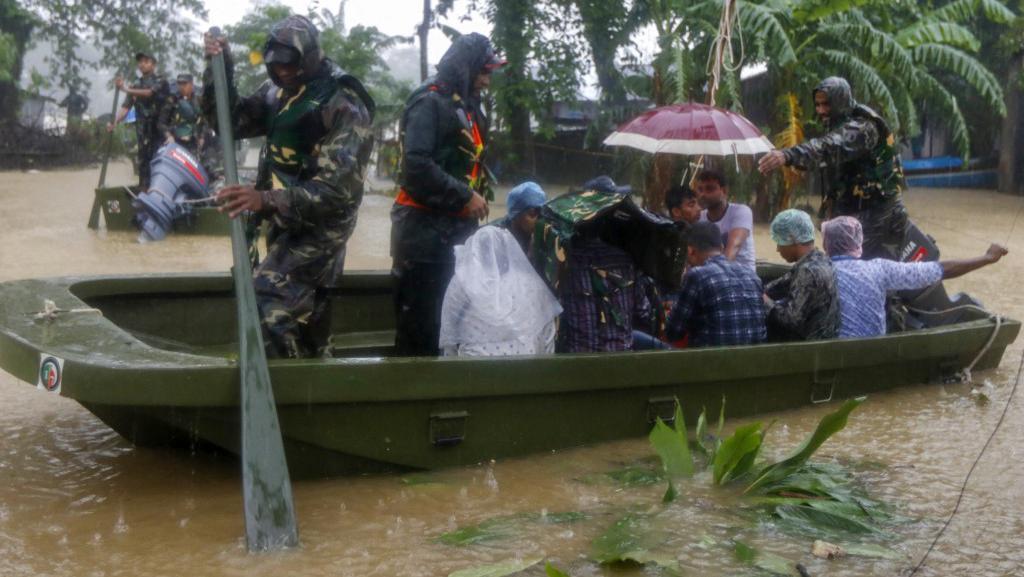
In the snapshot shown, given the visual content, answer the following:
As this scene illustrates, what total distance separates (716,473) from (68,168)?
74.3 ft

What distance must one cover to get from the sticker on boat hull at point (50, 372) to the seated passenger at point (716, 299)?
289 centimetres

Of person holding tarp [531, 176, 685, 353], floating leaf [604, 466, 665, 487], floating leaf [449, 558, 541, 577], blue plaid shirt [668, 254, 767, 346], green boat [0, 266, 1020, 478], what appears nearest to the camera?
floating leaf [449, 558, 541, 577]

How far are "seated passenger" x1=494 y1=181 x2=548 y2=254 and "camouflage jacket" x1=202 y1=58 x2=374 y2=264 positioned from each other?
82cm

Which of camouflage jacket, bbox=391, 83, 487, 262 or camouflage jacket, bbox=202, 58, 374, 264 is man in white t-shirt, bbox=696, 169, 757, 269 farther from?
camouflage jacket, bbox=202, 58, 374, 264

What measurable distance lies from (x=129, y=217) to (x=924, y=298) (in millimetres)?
8908

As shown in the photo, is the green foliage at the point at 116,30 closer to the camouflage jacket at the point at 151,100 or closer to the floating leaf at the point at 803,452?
the camouflage jacket at the point at 151,100

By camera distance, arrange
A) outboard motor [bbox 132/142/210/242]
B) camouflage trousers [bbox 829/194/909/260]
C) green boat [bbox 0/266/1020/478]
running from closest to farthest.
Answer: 1. green boat [bbox 0/266/1020/478]
2. camouflage trousers [bbox 829/194/909/260]
3. outboard motor [bbox 132/142/210/242]

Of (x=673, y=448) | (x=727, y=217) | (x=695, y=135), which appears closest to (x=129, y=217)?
(x=695, y=135)

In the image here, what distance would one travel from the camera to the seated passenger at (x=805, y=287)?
5.83 m

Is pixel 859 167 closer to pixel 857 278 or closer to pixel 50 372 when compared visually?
pixel 857 278

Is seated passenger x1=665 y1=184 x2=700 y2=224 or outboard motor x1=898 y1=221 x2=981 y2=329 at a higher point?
seated passenger x1=665 y1=184 x2=700 y2=224

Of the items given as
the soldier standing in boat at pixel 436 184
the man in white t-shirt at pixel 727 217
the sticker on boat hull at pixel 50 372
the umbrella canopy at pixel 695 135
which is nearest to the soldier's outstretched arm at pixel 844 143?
the umbrella canopy at pixel 695 135

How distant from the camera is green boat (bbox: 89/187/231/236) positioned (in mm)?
12625

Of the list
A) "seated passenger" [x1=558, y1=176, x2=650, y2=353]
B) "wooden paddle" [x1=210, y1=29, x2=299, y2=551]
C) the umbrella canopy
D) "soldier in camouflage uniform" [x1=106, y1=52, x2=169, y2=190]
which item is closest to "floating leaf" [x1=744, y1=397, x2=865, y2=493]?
"seated passenger" [x1=558, y1=176, x2=650, y2=353]
